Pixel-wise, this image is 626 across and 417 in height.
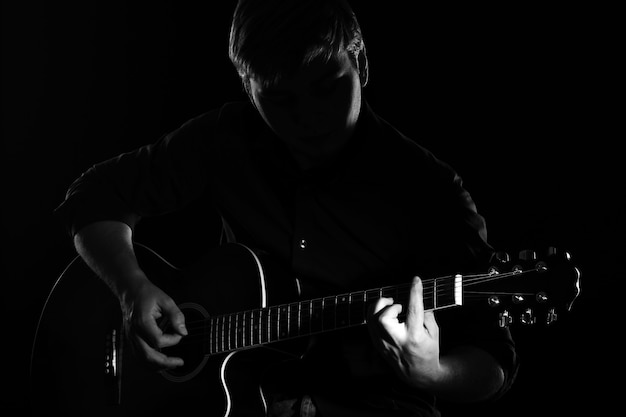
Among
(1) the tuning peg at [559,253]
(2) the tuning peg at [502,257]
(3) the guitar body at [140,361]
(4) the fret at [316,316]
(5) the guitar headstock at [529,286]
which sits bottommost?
(3) the guitar body at [140,361]

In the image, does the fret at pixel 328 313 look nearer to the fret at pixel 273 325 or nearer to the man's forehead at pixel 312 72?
the fret at pixel 273 325

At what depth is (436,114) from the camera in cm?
212

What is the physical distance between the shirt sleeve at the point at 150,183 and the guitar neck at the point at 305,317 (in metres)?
0.42

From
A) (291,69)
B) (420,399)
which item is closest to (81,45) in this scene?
(291,69)

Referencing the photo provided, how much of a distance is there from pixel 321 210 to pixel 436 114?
55 cm

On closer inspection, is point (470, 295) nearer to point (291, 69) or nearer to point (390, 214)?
point (390, 214)

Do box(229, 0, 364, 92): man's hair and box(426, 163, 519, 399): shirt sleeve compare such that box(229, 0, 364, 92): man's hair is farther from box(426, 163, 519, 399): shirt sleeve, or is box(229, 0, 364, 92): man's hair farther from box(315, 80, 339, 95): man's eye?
box(426, 163, 519, 399): shirt sleeve

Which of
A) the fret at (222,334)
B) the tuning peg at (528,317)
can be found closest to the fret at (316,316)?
the fret at (222,334)

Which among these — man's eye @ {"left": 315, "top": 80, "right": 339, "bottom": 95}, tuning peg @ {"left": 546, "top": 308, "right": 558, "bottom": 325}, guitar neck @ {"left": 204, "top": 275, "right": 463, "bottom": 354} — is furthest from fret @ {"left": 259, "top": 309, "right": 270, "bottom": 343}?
tuning peg @ {"left": 546, "top": 308, "right": 558, "bottom": 325}

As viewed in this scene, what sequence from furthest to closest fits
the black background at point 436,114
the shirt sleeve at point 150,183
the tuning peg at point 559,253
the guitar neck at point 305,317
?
1. the shirt sleeve at point 150,183
2. the black background at point 436,114
3. the guitar neck at point 305,317
4. the tuning peg at point 559,253

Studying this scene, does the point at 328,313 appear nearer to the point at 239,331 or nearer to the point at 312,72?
the point at 239,331

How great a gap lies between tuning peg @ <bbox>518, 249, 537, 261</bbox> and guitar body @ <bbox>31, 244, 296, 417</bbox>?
570 millimetres

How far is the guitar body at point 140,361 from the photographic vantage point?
1716 millimetres

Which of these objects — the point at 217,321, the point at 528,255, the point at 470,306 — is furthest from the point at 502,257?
the point at 217,321
